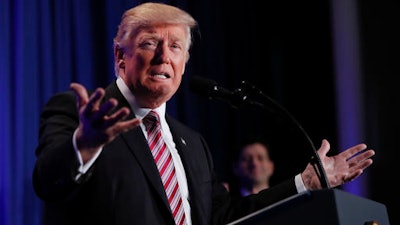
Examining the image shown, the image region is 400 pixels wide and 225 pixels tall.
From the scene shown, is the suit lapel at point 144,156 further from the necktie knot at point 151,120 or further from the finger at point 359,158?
the finger at point 359,158

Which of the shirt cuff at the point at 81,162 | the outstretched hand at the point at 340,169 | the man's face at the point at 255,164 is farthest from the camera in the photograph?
the man's face at the point at 255,164

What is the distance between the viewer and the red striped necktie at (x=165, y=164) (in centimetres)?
198

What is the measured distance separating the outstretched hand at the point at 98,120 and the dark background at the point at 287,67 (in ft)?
6.56

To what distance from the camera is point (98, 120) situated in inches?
58.2

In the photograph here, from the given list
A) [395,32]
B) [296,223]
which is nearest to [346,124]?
[395,32]

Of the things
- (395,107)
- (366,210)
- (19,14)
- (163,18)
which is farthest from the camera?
(395,107)

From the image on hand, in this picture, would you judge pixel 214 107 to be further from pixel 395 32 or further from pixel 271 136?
pixel 395 32

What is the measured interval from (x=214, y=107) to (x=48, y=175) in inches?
114

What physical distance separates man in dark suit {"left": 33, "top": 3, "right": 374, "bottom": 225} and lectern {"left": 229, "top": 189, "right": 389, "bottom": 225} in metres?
0.38

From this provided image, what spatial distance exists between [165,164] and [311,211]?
25.1 inches

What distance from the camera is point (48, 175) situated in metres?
1.62

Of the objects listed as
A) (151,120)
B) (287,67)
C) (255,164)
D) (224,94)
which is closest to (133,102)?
(151,120)

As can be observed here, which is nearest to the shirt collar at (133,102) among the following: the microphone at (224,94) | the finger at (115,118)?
the microphone at (224,94)

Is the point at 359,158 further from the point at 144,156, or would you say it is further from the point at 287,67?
the point at 287,67
